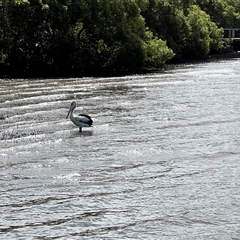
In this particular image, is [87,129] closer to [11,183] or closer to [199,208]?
[11,183]

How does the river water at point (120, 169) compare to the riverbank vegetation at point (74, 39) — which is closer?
the river water at point (120, 169)

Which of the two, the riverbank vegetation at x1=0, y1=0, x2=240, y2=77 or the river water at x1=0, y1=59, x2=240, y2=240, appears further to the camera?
the riverbank vegetation at x1=0, y1=0, x2=240, y2=77

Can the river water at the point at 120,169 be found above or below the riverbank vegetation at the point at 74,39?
below

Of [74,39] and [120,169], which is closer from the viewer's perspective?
[120,169]

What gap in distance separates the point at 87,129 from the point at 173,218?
1265 centimetres

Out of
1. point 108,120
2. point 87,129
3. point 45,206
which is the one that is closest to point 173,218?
point 45,206

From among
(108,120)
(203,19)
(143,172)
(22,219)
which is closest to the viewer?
(22,219)

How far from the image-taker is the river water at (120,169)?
1539 cm

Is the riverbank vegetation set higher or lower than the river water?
higher

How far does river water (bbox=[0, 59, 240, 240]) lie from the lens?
50.5 ft

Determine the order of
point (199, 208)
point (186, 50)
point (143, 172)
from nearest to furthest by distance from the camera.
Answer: point (199, 208) < point (143, 172) < point (186, 50)

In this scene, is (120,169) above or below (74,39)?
below

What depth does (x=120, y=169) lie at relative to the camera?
20.6m

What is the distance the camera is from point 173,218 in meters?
15.9
